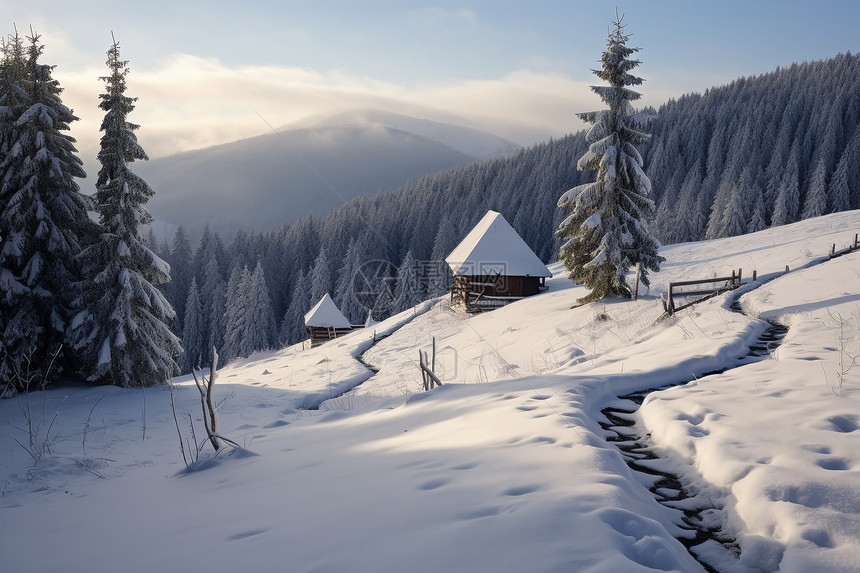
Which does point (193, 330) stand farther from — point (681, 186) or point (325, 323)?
point (681, 186)

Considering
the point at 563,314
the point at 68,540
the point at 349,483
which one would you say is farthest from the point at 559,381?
the point at 563,314

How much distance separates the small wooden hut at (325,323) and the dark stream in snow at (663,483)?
35087mm

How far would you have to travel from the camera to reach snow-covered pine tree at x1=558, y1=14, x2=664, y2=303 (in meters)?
20.4

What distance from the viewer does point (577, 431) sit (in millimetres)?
4852

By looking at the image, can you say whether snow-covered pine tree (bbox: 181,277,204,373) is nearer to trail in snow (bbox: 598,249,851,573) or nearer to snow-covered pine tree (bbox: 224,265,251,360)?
snow-covered pine tree (bbox: 224,265,251,360)

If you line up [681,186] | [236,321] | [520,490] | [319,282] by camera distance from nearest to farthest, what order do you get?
[520,490] < [236,321] < [319,282] < [681,186]

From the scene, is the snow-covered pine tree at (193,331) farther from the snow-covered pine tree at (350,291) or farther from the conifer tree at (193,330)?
the snow-covered pine tree at (350,291)

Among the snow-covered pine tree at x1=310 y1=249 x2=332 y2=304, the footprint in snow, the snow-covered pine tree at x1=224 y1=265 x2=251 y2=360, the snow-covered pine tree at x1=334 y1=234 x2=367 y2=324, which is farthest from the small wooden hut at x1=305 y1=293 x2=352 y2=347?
the footprint in snow

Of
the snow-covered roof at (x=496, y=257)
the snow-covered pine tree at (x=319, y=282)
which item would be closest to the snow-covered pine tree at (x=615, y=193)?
the snow-covered roof at (x=496, y=257)

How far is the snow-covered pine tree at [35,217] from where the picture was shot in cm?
1560

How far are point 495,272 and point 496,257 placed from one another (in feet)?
3.47

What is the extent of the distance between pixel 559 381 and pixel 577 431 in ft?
8.70

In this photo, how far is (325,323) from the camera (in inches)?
1586

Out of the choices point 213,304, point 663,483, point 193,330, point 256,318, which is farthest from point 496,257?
point 213,304
